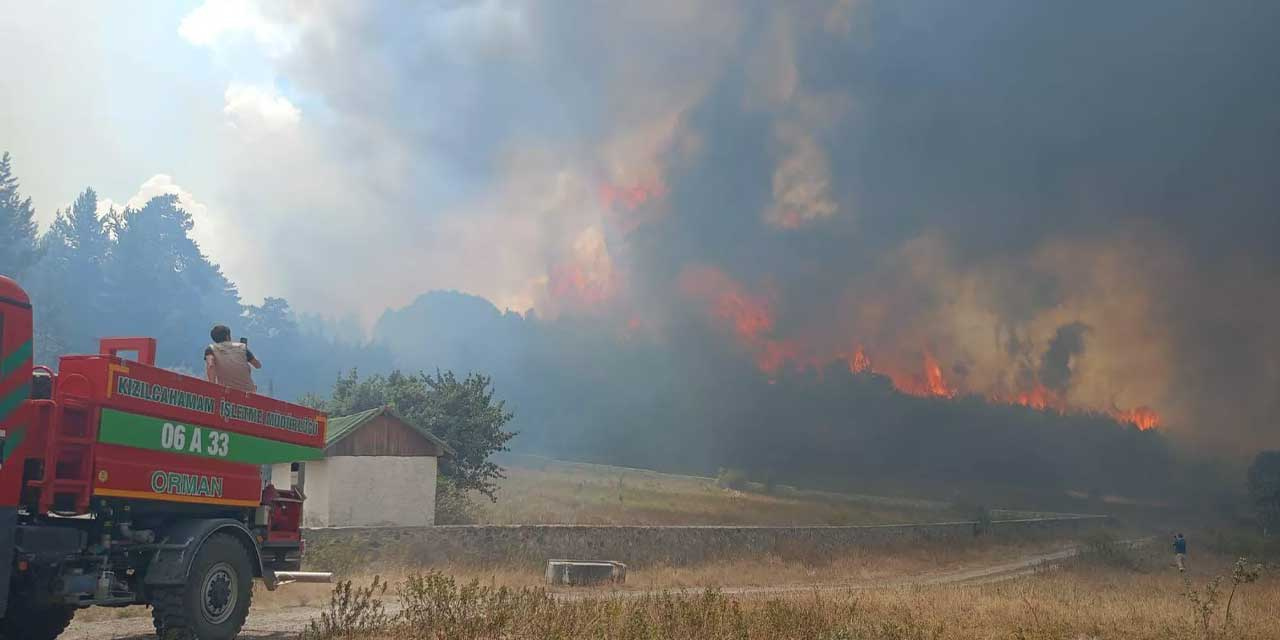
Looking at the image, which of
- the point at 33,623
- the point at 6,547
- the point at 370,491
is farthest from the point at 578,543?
the point at 6,547

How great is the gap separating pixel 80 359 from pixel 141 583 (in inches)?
109

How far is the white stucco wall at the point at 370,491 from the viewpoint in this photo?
2875 cm

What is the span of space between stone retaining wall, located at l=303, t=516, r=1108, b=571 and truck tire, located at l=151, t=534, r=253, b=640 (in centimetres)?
1189

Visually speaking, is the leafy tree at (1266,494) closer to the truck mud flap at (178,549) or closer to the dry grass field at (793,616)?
the dry grass field at (793,616)

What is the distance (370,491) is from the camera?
97.3 ft

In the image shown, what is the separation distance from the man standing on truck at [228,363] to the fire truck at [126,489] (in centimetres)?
50

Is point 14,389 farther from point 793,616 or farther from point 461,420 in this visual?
point 461,420

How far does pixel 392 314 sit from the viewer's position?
15525 centimetres

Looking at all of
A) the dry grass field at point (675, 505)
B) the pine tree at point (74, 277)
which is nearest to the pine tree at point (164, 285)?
the pine tree at point (74, 277)

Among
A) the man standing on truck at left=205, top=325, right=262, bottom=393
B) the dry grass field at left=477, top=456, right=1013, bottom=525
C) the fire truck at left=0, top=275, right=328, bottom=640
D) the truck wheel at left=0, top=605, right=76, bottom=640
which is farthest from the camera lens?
the dry grass field at left=477, top=456, right=1013, bottom=525

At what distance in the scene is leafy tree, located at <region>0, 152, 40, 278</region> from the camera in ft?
272

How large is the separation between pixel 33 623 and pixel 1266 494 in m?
79.6

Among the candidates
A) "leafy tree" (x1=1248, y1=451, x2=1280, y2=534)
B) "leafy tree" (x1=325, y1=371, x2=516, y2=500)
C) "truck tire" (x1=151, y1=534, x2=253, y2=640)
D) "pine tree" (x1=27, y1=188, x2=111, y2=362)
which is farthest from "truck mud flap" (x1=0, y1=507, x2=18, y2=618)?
"pine tree" (x1=27, y1=188, x2=111, y2=362)

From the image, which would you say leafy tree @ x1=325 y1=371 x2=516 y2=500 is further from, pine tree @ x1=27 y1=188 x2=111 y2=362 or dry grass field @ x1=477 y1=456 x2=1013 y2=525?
pine tree @ x1=27 y1=188 x2=111 y2=362
